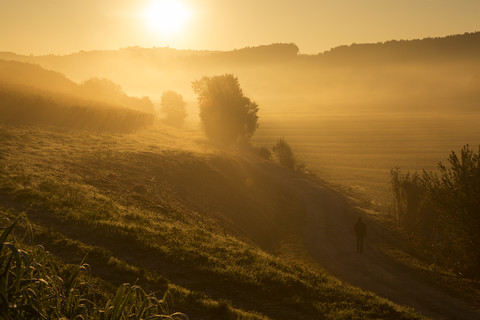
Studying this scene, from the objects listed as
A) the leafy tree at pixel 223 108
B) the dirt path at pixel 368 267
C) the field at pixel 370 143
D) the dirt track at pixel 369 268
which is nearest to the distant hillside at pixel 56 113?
the leafy tree at pixel 223 108

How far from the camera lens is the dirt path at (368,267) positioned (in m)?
21.3

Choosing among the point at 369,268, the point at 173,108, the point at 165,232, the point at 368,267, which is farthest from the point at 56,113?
the point at 173,108

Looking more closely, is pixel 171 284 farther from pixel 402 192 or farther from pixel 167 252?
pixel 402 192

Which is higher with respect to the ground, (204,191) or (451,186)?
(451,186)

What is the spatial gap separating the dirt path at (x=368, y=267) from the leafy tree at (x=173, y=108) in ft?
304

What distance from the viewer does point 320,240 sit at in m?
34.4

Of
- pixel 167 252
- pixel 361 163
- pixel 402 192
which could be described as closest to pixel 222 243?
pixel 167 252

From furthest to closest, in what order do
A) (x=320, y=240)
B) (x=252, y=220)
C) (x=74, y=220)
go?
(x=252, y=220)
(x=320, y=240)
(x=74, y=220)

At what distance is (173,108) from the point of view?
135125 millimetres

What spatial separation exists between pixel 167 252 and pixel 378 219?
32338 mm

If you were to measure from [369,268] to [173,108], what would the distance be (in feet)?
375

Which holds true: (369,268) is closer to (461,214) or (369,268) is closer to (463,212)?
(461,214)

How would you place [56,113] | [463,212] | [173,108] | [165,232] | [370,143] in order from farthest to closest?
[173,108], [370,143], [56,113], [463,212], [165,232]

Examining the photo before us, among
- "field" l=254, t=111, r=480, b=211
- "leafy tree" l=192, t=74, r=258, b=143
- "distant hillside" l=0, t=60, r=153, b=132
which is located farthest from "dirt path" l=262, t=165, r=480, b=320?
"leafy tree" l=192, t=74, r=258, b=143
